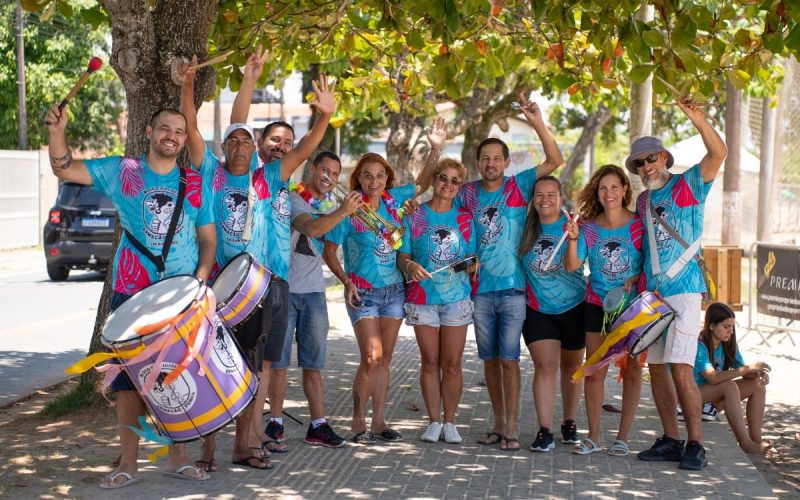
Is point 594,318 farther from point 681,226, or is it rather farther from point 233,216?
point 233,216

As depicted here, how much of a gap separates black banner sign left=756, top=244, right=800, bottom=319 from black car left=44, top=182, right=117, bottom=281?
10.5 meters

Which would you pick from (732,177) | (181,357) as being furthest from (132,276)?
(732,177)

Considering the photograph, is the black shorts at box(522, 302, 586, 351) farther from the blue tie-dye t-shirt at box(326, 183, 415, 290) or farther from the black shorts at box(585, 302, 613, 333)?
the blue tie-dye t-shirt at box(326, 183, 415, 290)

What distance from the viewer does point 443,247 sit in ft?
23.9

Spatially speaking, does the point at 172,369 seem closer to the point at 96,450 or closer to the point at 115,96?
the point at 96,450

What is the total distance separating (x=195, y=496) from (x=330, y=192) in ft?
7.11

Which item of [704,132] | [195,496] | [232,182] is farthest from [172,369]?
[704,132]

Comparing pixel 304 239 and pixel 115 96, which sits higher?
pixel 115 96

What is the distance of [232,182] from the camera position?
6.58m

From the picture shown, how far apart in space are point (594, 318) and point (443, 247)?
1.03 m

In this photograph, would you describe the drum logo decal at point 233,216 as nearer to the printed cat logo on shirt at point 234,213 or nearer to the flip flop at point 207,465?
the printed cat logo on shirt at point 234,213

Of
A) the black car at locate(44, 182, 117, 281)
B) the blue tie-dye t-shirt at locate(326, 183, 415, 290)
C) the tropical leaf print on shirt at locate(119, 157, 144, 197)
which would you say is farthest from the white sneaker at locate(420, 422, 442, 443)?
the black car at locate(44, 182, 117, 281)

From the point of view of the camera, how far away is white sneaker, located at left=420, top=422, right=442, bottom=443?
7434 mm

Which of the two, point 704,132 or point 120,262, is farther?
point 704,132
